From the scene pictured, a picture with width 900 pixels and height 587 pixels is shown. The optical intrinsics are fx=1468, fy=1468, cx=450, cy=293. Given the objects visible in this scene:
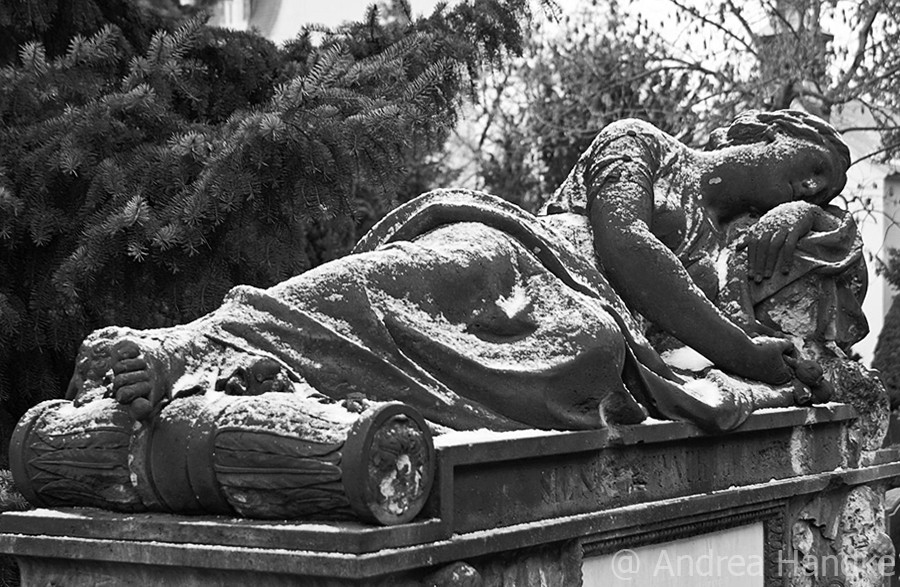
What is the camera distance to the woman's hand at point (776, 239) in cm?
534

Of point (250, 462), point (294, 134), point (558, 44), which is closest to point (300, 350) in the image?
point (250, 462)

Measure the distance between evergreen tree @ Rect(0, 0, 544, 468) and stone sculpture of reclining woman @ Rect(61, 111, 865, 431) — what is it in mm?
762

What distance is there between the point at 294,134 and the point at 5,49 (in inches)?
68.6

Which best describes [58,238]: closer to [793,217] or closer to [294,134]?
[294,134]

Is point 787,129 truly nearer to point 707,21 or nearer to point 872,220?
point 707,21


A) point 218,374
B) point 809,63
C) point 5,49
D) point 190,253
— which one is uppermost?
point 809,63

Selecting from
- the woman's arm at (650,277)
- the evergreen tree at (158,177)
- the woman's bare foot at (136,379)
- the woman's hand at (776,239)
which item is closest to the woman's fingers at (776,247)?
the woman's hand at (776,239)

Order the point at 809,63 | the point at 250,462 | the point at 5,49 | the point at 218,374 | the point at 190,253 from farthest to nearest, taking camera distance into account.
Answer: the point at 809,63 < the point at 5,49 < the point at 190,253 < the point at 218,374 < the point at 250,462

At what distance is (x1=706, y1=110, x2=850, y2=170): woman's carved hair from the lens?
5.57 meters

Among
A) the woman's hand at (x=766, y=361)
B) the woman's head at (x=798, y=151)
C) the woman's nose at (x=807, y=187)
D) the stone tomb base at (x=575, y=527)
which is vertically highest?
the woman's head at (x=798, y=151)

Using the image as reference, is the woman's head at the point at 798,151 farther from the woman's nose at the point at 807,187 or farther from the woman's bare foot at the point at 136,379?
the woman's bare foot at the point at 136,379

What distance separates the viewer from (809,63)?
499 inches

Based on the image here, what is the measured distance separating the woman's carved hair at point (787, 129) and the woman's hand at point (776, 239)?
333 millimetres

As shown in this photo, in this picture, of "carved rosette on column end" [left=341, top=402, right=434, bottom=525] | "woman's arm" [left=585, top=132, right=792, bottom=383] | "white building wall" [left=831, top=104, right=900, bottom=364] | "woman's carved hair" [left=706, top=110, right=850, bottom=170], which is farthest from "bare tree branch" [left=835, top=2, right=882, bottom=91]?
"carved rosette on column end" [left=341, top=402, right=434, bottom=525]
